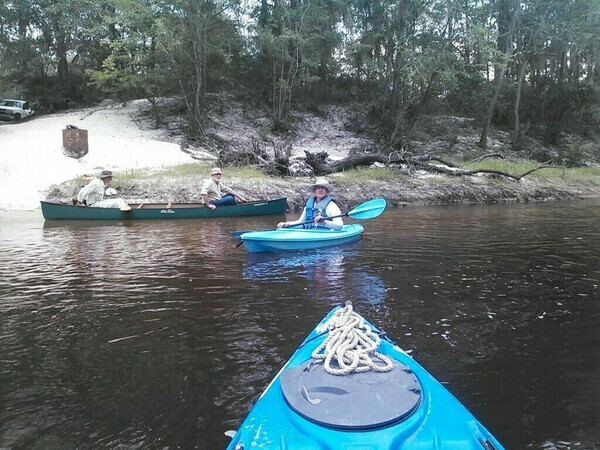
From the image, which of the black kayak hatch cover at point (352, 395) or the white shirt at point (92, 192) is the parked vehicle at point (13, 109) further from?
the black kayak hatch cover at point (352, 395)

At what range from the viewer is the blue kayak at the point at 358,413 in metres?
1.94

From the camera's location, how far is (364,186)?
16781mm

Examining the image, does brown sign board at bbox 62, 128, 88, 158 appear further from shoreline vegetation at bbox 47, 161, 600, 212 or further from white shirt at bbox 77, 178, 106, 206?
white shirt at bbox 77, 178, 106, 206

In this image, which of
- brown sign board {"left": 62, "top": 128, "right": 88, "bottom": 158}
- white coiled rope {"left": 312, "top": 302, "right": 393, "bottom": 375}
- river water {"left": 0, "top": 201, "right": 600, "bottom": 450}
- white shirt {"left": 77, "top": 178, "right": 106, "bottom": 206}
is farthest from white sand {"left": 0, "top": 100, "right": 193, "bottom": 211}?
white coiled rope {"left": 312, "top": 302, "right": 393, "bottom": 375}

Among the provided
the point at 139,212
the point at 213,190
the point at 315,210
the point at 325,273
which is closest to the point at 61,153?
the point at 139,212

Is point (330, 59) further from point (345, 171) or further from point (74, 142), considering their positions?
point (74, 142)

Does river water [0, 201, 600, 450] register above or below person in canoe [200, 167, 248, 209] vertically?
below

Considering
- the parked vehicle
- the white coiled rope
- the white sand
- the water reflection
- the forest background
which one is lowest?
the water reflection

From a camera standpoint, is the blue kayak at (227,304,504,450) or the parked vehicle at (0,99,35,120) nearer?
the blue kayak at (227,304,504,450)

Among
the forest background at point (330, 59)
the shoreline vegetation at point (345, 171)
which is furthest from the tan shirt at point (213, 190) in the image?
the forest background at point (330, 59)

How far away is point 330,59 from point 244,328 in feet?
89.6

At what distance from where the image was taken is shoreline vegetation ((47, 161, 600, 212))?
50.2ft

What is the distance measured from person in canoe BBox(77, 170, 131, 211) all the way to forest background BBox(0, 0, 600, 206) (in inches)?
436

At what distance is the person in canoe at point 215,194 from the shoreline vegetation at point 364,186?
69.3 inches
